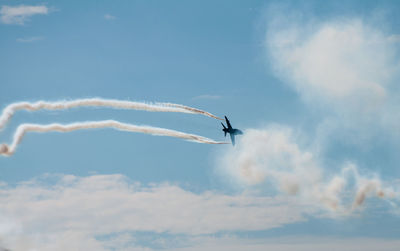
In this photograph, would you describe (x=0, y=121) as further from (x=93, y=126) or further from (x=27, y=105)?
(x=93, y=126)

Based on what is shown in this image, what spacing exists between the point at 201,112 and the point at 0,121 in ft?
138

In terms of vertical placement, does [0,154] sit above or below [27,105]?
below

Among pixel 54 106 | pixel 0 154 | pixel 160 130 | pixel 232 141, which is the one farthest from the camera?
pixel 232 141

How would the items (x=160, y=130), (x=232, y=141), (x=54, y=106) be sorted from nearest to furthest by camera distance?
(x=54, y=106) → (x=160, y=130) → (x=232, y=141)

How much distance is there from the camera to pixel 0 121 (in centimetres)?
11912

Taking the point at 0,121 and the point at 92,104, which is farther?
the point at 92,104

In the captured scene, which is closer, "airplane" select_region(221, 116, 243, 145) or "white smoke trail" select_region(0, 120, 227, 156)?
"white smoke trail" select_region(0, 120, 227, 156)

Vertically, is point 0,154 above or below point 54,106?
below

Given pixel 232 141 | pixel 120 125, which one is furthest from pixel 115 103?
pixel 232 141

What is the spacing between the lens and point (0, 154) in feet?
387

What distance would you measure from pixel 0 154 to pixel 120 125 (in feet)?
80.3

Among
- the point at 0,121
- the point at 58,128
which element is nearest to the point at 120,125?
→ the point at 58,128

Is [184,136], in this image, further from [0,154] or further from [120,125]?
[0,154]

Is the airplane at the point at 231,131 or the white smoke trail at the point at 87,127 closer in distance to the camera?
the white smoke trail at the point at 87,127
